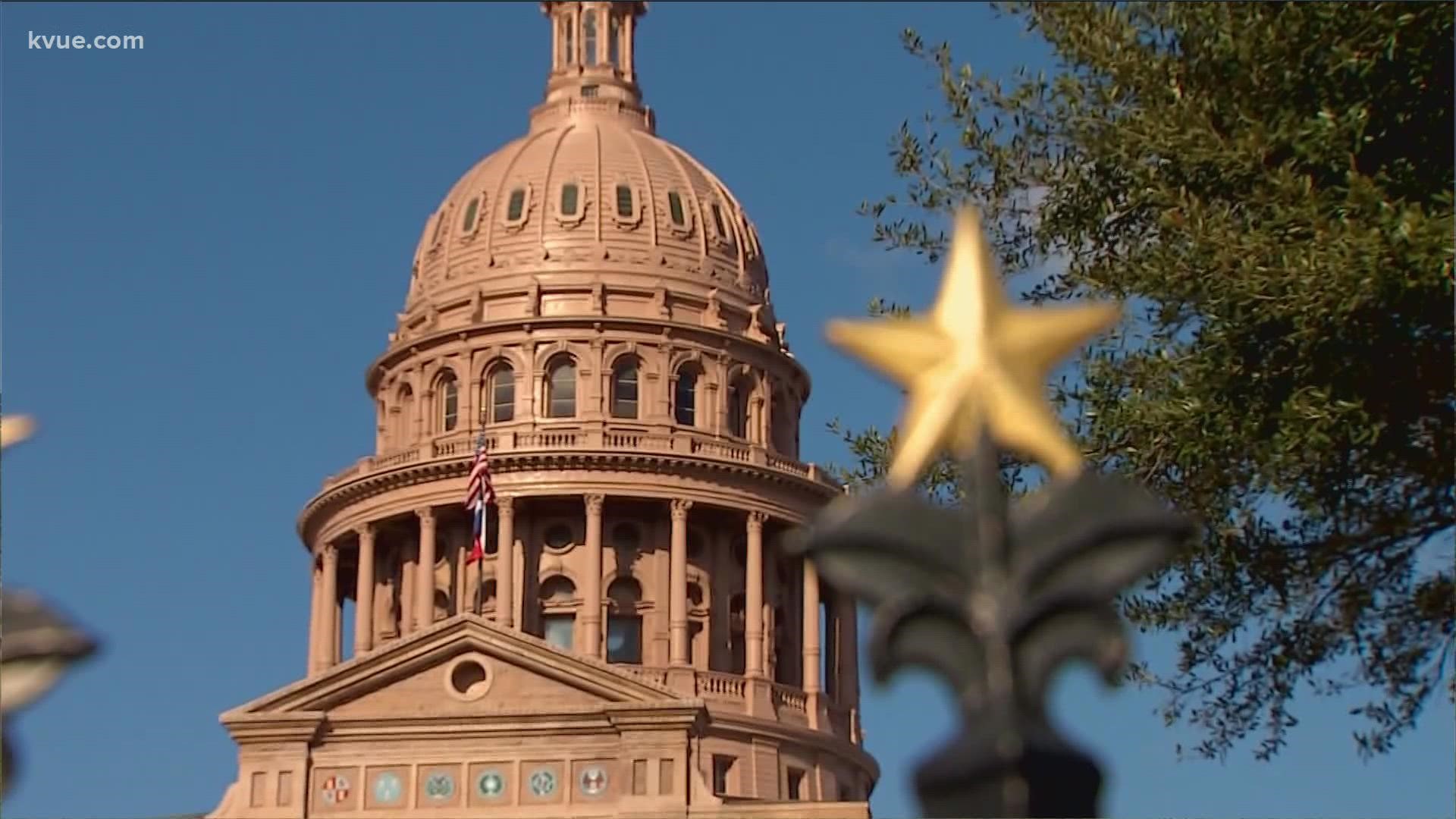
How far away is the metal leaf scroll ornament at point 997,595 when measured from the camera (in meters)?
5.42

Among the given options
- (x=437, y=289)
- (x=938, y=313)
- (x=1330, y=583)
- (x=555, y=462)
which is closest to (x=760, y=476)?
(x=555, y=462)

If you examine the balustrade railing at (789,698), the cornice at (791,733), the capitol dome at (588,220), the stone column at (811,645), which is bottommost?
the cornice at (791,733)

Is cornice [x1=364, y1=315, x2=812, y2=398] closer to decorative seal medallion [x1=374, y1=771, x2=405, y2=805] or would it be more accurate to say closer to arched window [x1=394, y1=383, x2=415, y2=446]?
arched window [x1=394, y1=383, x2=415, y2=446]

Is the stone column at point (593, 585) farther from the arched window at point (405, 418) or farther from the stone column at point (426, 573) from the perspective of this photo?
the arched window at point (405, 418)

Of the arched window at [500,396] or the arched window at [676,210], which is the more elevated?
the arched window at [676,210]

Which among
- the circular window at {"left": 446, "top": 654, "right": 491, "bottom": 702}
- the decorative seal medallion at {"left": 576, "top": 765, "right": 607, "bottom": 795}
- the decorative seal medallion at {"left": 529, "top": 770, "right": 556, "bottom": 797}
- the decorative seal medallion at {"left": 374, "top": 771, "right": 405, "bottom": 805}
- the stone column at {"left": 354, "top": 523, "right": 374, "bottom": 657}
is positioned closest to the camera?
the decorative seal medallion at {"left": 576, "top": 765, "right": 607, "bottom": 795}

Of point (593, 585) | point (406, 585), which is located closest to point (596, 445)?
point (593, 585)

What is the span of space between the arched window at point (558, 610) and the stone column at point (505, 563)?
138 cm

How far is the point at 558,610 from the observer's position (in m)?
78.8

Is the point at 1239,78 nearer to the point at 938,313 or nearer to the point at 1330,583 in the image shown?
the point at 1330,583

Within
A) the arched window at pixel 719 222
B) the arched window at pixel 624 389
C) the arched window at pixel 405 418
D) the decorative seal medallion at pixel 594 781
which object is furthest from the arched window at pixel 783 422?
the decorative seal medallion at pixel 594 781

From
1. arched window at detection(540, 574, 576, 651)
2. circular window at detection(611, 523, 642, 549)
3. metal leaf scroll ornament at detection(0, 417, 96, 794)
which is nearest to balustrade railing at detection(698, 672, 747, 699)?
arched window at detection(540, 574, 576, 651)

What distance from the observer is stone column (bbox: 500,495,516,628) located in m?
77.2

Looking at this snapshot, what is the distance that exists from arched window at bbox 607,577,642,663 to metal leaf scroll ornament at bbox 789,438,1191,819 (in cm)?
7328
